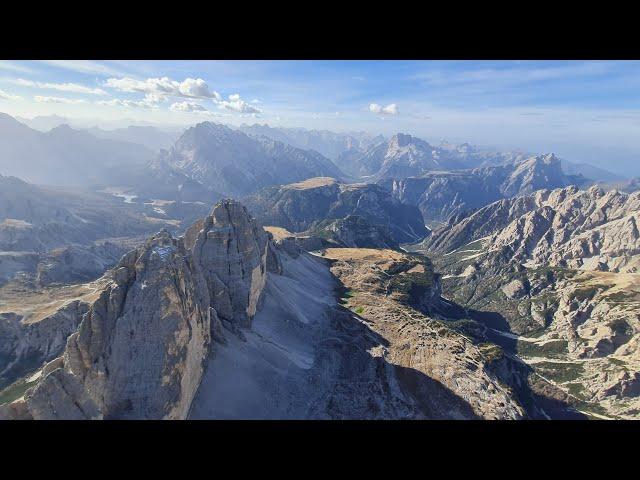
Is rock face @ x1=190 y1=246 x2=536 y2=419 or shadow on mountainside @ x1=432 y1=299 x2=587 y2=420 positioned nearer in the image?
rock face @ x1=190 y1=246 x2=536 y2=419

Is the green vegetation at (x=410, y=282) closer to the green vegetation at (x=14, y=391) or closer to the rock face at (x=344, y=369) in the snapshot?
the rock face at (x=344, y=369)

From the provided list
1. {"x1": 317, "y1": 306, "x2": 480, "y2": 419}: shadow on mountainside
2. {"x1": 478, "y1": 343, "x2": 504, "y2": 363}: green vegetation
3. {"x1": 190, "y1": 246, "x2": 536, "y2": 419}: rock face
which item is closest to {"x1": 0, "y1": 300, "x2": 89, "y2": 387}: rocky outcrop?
{"x1": 190, "y1": 246, "x2": 536, "y2": 419}: rock face

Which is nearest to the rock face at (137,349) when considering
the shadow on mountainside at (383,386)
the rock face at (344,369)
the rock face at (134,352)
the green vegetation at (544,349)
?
the rock face at (134,352)

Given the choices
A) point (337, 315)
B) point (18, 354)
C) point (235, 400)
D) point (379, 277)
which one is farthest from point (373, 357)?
point (18, 354)

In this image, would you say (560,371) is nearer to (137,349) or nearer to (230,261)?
(230,261)

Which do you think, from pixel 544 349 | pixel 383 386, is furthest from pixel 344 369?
pixel 544 349

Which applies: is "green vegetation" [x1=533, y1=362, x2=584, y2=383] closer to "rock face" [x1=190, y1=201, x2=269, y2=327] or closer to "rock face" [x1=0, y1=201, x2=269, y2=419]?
"rock face" [x1=190, y1=201, x2=269, y2=327]
